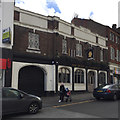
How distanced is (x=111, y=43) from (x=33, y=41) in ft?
50.4

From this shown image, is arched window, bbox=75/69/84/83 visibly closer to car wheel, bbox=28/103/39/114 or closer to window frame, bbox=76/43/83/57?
window frame, bbox=76/43/83/57

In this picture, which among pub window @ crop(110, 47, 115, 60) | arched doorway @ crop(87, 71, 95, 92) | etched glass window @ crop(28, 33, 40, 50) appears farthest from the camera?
pub window @ crop(110, 47, 115, 60)

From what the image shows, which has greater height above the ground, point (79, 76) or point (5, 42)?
point (5, 42)

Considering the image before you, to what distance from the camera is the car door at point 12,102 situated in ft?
23.6

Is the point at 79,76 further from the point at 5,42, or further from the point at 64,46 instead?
the point at 5,42

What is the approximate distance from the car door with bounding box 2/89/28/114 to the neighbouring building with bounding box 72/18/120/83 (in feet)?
63.1

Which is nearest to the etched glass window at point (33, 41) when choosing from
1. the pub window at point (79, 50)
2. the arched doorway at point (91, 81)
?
the pub window at point (79, 50)

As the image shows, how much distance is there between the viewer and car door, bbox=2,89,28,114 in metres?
7.21

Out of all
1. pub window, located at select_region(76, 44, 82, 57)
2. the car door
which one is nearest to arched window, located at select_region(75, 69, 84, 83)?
pub window, located at select_region(76, 44, 82, 57)

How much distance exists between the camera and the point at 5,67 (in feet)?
43.1

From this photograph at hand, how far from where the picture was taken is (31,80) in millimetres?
15422

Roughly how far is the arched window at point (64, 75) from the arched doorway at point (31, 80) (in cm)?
226

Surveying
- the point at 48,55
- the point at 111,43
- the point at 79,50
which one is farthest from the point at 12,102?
the point at 111,43

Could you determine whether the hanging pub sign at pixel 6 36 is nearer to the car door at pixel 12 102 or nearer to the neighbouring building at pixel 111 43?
the car door at pixel 12 102
